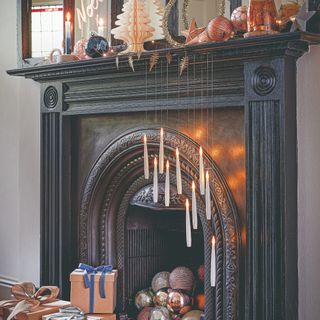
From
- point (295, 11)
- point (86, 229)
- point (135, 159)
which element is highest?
point (295, 11)

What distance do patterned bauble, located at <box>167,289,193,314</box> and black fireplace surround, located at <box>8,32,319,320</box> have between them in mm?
297

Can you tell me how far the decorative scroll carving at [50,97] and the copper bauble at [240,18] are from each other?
1.28m

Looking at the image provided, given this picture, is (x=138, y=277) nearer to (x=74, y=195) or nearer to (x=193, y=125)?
(x=74, y=195)

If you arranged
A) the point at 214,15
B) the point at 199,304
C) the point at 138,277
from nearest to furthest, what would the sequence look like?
the point at 214,15 → the point at 199,304 → the point at 138,277

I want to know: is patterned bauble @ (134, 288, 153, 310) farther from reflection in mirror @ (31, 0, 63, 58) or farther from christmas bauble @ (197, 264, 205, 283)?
reflection in mirror @ (31, 0, 63, 58)

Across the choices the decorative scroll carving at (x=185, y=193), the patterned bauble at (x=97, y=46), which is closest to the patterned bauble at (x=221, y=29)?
the decorative scroll carving at (x=185, y=193)

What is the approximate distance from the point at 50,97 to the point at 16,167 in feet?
1.83

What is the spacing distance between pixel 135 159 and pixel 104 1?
86 cm

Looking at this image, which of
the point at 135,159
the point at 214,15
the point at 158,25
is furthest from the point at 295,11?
the point at 135,159

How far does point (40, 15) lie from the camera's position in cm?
453

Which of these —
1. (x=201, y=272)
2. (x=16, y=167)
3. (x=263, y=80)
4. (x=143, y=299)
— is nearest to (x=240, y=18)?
(x=263, y=80)

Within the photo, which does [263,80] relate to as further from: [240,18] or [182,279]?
[182,279]

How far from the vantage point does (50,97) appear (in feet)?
14.3

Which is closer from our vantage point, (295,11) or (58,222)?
(295,11)
